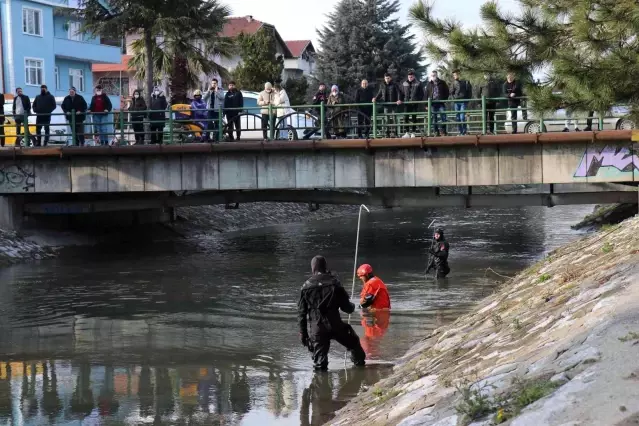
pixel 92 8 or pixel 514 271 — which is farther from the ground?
pixel 92 8

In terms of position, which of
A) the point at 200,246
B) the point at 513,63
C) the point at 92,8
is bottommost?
the point at 200,246

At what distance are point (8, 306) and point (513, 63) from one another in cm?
1120

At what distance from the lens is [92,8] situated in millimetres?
40625

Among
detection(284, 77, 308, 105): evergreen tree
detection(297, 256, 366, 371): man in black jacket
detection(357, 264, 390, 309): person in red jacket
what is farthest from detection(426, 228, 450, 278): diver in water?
detection(284, 77, 308, 105): evergreen tree

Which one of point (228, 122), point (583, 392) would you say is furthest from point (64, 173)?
point (583, 392)

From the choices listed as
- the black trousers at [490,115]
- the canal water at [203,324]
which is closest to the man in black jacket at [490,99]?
the black trousers at [490,115]

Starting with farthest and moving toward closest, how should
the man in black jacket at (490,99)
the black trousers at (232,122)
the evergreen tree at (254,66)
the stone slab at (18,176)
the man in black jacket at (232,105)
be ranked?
the evergreen tree at (254,66) → the stone slab at (18,176) → the black trousers at (232,122) → the man in black jacket at (232,105) → the man in black jacket at (490,99)

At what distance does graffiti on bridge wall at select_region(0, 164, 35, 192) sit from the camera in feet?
92.9

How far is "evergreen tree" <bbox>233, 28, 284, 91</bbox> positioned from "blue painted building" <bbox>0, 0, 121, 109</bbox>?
26.5ft

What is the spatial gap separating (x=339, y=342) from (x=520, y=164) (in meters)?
14.5

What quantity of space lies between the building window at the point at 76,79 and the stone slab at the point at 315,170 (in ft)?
117

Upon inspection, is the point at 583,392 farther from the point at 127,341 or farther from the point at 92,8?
the point at 92,8

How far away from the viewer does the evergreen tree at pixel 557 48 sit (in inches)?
559

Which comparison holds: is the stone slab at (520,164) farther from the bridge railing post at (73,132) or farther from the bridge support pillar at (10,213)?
Result: the bridge support pillar at (10,213)
